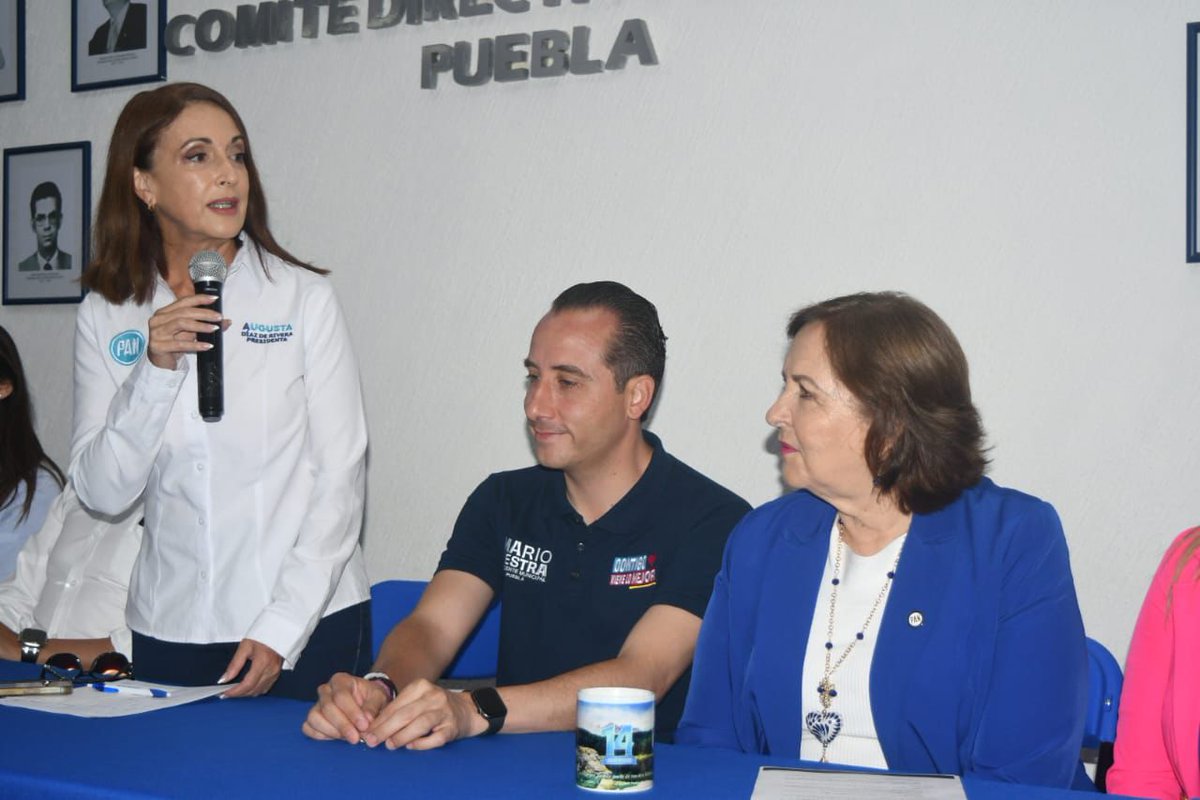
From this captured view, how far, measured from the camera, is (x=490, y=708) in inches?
71.9

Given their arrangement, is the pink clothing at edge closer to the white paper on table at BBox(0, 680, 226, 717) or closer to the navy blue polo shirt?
the navy blue polo shirt

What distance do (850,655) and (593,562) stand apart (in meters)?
0.59

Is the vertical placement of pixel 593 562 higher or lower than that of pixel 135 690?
higher

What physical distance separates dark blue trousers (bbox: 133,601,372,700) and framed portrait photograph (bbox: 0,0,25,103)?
8.05 ft

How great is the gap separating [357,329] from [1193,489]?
7.37 ft

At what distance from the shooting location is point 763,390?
3.14m

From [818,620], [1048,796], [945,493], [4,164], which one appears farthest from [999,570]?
[4,164]

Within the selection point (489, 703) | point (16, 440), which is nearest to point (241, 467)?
point (489, 703)

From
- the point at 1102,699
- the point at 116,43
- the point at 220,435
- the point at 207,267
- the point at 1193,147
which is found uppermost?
the point at 116,43

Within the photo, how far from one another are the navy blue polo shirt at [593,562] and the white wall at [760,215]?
2.50 ft

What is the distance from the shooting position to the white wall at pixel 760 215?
278 centimetres

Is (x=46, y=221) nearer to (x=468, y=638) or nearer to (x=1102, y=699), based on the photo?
(x=468, y=638)

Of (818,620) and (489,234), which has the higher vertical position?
(489,234)

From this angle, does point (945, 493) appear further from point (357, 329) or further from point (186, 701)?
point (357, 329)
